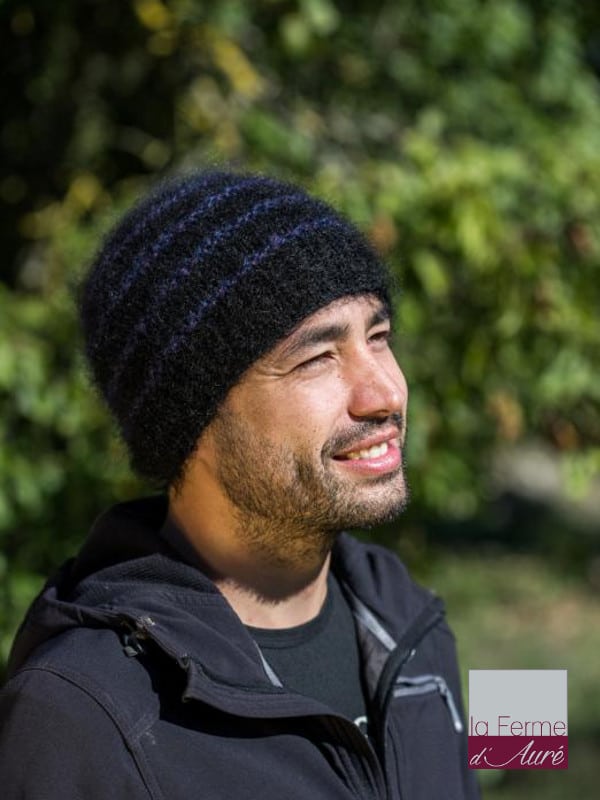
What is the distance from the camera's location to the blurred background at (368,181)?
3.12 m

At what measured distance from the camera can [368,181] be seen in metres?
3.30

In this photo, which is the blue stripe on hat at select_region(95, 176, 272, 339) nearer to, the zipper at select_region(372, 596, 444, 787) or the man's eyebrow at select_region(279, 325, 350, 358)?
the man's eyebrow at select_region(279, 325, 350, 358)

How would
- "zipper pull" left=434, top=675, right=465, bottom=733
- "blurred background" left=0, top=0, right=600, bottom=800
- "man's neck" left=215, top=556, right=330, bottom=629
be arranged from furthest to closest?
"blurred background" left=0, top=0, right=600, bottom=800, "zipper pull" left=434, top=675, right=465, bottom=733, "man's neck" left=215, top=556, right=330, bottom=629

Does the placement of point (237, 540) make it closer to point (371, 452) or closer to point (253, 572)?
point (253, 572)

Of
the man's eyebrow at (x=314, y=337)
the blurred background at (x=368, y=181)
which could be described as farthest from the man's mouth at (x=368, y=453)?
the blurred background at (x=368, y=181)

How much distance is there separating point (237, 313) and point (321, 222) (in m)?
0.22

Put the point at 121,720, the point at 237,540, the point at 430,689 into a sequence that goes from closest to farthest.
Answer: the point at 121,720 → the point at 237,540 → the point at 430,689

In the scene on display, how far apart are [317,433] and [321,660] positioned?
38 cm

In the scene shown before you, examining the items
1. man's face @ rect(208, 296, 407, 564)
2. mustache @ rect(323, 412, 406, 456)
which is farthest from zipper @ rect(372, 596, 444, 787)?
mustache @ rect(323, 412, 406, 456)

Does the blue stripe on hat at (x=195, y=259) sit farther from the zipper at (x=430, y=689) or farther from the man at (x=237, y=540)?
the zipper at (x=430, y=689)

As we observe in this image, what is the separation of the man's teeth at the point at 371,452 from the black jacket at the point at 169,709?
28 centimetres

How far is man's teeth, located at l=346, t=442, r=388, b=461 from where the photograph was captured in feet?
5.83

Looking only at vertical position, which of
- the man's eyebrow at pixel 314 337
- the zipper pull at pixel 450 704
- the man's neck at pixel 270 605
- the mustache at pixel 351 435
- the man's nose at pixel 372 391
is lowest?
the zipper pull at pixel 450 704

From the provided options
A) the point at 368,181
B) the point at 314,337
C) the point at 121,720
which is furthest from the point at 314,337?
the point at 368,181
